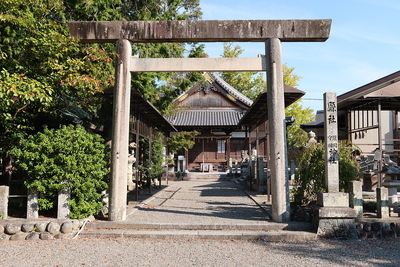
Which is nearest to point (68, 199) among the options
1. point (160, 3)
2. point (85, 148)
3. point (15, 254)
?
point (85, 148)

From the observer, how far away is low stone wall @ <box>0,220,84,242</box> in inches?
253

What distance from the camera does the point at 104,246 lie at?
5945 millimetres

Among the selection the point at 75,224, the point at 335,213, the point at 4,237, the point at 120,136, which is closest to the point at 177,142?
the point at 120,136

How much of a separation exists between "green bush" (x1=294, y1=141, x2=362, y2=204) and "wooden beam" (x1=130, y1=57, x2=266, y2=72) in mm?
2656

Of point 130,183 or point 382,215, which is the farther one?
point 130,183

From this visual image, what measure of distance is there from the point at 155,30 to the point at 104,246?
492 centimetres

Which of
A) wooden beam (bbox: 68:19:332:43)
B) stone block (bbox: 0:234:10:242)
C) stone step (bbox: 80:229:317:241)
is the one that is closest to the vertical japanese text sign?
stone step (bbox: 80:229:317:241)

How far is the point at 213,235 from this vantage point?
6477 mm

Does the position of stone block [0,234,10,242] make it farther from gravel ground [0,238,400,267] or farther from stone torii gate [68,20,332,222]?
stone torii gate [68,20,332,222]

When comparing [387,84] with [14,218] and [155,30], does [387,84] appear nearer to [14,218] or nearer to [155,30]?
[155,30]

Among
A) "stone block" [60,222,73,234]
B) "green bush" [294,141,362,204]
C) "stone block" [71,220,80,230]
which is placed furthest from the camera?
"green bush" [294,141,362,204]

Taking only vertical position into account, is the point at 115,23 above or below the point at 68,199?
above

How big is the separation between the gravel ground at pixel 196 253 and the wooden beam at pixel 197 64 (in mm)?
3899

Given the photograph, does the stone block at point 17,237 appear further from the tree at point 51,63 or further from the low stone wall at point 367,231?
the low stone wall at point 367,231
